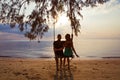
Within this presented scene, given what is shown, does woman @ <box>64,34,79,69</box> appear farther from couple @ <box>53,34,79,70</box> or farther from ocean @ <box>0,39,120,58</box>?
ocean @ <box>0,39,120,58</box>

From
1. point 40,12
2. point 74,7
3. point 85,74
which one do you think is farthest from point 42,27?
point 85,74

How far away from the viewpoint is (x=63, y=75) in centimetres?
1694

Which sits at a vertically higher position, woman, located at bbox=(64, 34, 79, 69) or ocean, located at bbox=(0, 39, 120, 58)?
woman, located at bbox=(64, 34, 79, 69)

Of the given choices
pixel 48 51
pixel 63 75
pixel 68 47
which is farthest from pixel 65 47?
pixel 48 51

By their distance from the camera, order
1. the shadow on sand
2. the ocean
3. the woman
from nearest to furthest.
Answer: the shadow on sand < the woman < the ocean

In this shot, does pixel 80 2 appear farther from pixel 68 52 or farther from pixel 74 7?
pixel 68 52

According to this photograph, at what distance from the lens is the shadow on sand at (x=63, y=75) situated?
53.3 feet

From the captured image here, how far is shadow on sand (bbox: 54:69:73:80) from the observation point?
16234mm

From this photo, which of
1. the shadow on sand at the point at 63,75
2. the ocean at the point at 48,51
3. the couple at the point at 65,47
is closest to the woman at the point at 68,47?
the couple at the point at 65,47

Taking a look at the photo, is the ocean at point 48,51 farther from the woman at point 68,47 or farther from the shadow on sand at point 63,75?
the woman at point 68,47

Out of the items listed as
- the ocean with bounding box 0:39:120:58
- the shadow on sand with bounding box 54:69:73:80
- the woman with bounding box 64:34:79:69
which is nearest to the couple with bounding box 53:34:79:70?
the woman with bounding box 64:34:79:69

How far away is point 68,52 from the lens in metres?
17.2

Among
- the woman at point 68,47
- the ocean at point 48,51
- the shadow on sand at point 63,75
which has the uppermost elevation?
the woman at point 68,47

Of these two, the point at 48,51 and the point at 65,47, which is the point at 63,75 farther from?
the point at 48,51
